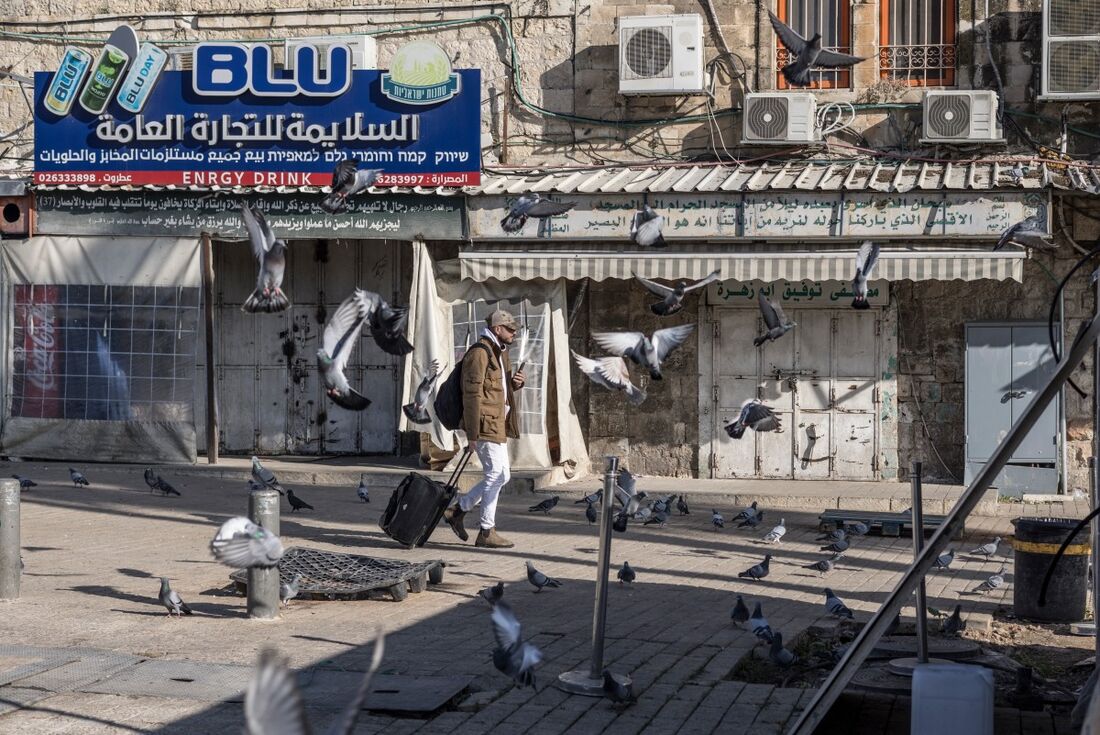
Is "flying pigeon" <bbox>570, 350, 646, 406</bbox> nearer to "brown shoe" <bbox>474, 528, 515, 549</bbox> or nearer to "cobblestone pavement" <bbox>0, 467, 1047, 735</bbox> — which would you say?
"cobblestone pavement" <bbox>0, 467, 1047, 735</bbox>

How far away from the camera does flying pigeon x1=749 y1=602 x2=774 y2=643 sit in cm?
733

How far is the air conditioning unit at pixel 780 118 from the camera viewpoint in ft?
53.2

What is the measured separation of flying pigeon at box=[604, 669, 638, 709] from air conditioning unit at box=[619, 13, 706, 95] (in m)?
11.3

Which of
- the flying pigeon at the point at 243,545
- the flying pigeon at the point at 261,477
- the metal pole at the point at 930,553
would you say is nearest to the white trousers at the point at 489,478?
the flying pigeon at the point at 261,477

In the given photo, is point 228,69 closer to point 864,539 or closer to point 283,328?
point 283,328

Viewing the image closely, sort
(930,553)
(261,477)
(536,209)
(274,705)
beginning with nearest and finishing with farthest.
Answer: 1. (274,705)
2. (930,553)
3. (536,209)
4. (261,477)

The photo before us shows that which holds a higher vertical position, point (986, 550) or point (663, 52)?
point (663, 52)

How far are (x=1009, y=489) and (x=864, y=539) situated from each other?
3.55 m

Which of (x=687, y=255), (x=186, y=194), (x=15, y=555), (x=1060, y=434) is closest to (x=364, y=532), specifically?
(x=15, y=555)

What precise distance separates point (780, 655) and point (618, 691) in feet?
3.95

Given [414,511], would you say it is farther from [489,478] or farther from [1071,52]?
[1071,52]

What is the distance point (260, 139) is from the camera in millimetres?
17234

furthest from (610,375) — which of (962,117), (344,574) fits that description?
(962,117)

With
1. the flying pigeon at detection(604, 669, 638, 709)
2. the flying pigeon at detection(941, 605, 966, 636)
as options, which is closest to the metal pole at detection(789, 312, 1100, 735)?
the flying pigeon at detection(604, 669, 638, 709)
